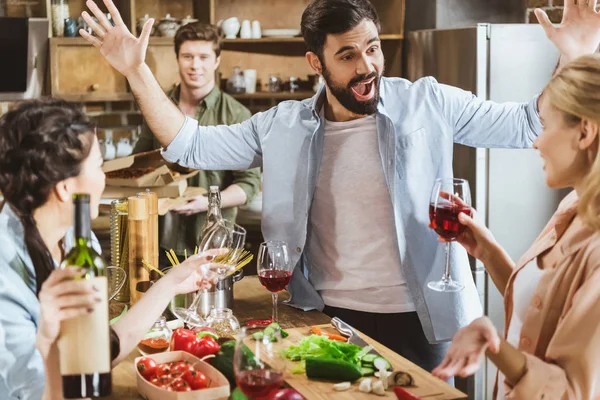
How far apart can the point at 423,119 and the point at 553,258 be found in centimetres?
88

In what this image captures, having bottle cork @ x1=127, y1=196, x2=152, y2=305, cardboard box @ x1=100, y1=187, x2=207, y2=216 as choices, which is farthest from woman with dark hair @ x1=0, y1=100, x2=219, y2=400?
cardboard box @ x1=100, y1=187, x2=207, y2=216

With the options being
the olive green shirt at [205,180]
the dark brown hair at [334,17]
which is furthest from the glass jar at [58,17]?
the dark brown hair at [334,17]

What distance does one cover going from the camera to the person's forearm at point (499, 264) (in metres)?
2.06

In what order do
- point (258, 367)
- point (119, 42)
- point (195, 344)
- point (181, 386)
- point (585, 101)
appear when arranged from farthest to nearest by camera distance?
point (119, 42), point (195, 344), point (181, 386), point (585, 101), point (258, 367)

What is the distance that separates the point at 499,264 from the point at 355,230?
0.58 m

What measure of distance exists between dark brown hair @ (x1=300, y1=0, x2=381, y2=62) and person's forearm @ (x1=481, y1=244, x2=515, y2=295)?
863 mm

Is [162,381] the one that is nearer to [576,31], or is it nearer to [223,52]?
[576,31]

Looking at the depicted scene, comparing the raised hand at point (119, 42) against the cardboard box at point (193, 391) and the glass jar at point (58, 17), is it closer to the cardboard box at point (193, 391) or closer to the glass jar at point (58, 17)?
the cardboard box at point (193, 391)

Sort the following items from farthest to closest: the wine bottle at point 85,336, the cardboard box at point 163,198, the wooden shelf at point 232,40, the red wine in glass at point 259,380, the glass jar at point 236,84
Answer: the glass jar at point 236,84, the wooden shelf at point 232,40, the cardboard box at point 163,198, the red wine in glass at point 259,380, the wine bottle at point 85,336

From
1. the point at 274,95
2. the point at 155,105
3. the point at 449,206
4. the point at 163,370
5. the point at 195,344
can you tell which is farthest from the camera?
the point at 274,95

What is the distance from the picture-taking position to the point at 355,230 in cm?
254

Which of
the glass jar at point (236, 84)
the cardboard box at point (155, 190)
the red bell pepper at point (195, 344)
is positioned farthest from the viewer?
the glass jar at point (236, 84)

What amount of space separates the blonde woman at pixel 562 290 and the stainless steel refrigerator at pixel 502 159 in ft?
6.96

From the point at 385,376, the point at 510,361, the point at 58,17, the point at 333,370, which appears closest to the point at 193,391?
the point at 333,370
